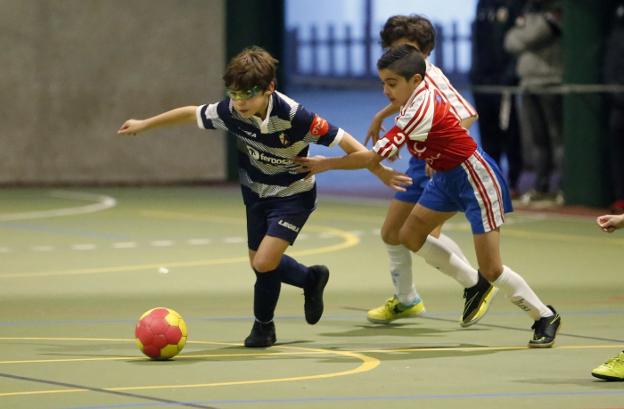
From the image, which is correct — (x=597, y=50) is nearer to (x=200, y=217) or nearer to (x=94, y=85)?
(x=200, y=217)

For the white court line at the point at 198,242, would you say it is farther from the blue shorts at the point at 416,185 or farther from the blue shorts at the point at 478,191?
the blue shorts at the point at 478,191

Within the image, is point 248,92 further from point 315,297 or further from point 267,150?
point 315,297

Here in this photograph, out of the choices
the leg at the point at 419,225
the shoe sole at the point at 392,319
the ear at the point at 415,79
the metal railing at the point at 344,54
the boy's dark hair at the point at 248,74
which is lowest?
the metal railing at the point at 344,54

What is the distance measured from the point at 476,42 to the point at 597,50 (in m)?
2.37

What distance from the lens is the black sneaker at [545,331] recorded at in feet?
28.0

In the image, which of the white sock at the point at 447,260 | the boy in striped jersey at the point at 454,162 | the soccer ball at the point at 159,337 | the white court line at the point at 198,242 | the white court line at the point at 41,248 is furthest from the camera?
the white court line at the point at 198,242

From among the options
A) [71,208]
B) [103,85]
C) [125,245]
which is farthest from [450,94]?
[103,85]

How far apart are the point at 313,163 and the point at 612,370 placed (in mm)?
2120

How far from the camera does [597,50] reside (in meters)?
16.6

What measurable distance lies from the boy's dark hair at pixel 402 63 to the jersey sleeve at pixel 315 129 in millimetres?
441

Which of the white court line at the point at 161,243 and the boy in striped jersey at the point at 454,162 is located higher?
the boy in striped jersey at the point at 454,162

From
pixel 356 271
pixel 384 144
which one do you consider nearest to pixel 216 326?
pixel 384 144

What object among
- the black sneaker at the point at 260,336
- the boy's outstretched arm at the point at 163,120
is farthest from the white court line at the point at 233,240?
the black sneaker at the point at 260,336

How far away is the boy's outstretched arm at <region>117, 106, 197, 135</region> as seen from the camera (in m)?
8.77
